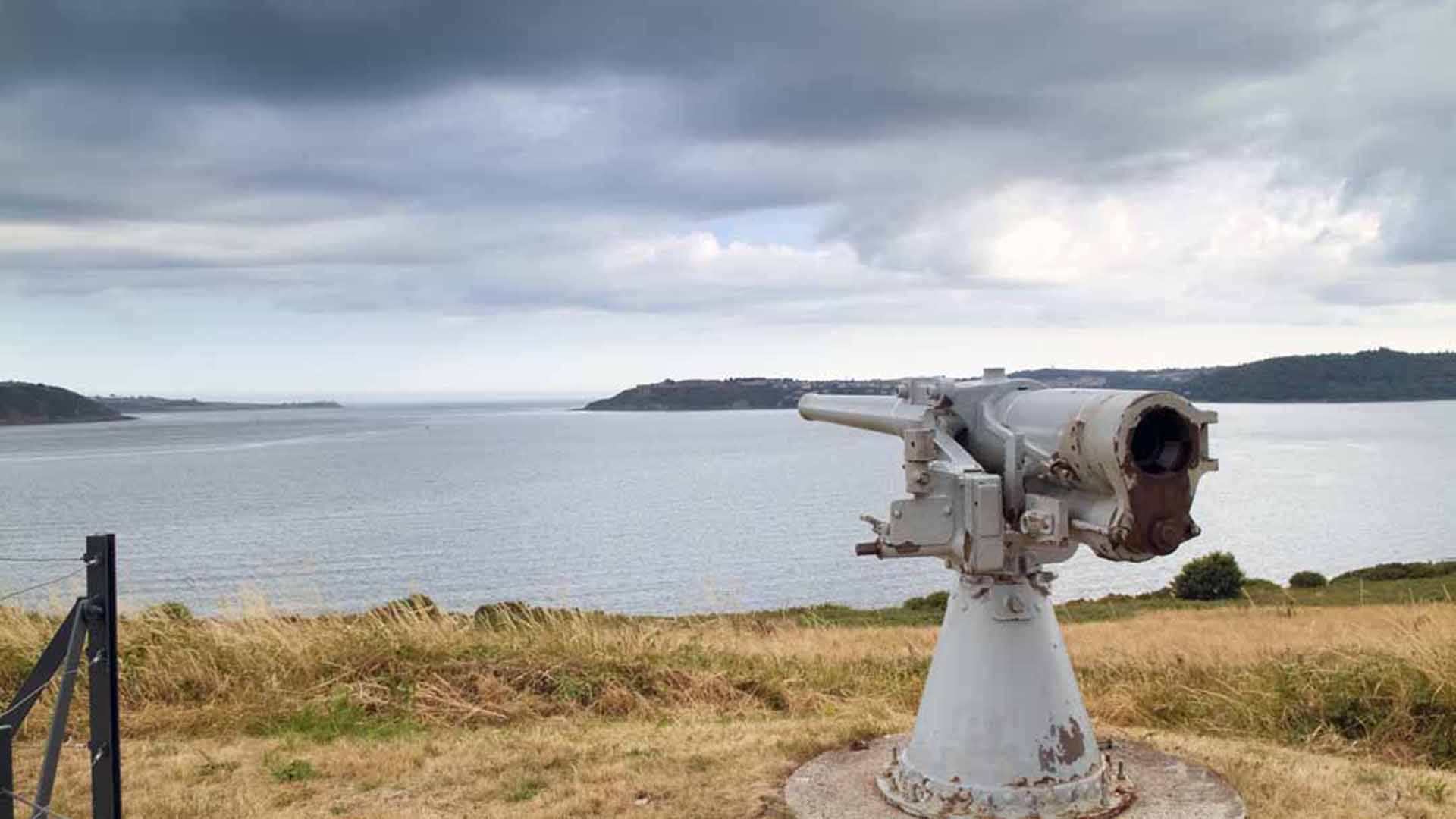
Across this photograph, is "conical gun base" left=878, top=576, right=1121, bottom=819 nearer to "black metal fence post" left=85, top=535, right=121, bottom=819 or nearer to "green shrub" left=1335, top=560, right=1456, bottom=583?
"black metal fence post" left=85, top=535, right=121, bottom=819

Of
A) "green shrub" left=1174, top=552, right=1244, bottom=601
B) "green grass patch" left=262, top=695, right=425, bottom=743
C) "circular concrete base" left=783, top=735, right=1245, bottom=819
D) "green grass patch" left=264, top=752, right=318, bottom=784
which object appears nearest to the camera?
"circular concrete base" left=783, top=735, right=1245, bottom=819

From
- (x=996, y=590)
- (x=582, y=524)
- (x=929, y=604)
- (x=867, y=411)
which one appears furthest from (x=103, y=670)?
(x=582, y=524)

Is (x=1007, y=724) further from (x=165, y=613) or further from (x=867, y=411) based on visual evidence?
(x=165, y=613)

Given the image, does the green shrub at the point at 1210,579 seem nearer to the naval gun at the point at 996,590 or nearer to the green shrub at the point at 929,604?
the green shrub at the point at 929,604

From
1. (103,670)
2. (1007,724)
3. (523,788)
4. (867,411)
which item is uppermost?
(867,411)

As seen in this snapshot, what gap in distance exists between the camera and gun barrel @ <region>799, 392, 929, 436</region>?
5344 millimetres

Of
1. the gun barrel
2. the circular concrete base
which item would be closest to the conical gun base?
the circular concrete base

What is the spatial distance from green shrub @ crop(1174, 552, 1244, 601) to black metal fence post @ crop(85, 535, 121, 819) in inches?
1257

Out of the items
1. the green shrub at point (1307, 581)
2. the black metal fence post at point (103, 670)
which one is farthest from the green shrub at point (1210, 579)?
the black metal fence post at point (103, 670)

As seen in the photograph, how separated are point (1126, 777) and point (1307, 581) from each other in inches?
1367

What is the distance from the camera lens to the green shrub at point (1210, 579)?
32188mm

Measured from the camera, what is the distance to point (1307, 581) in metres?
35.8

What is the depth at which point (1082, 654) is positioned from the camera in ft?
40.1

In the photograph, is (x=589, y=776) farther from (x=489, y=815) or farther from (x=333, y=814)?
(x=333, y=814)
